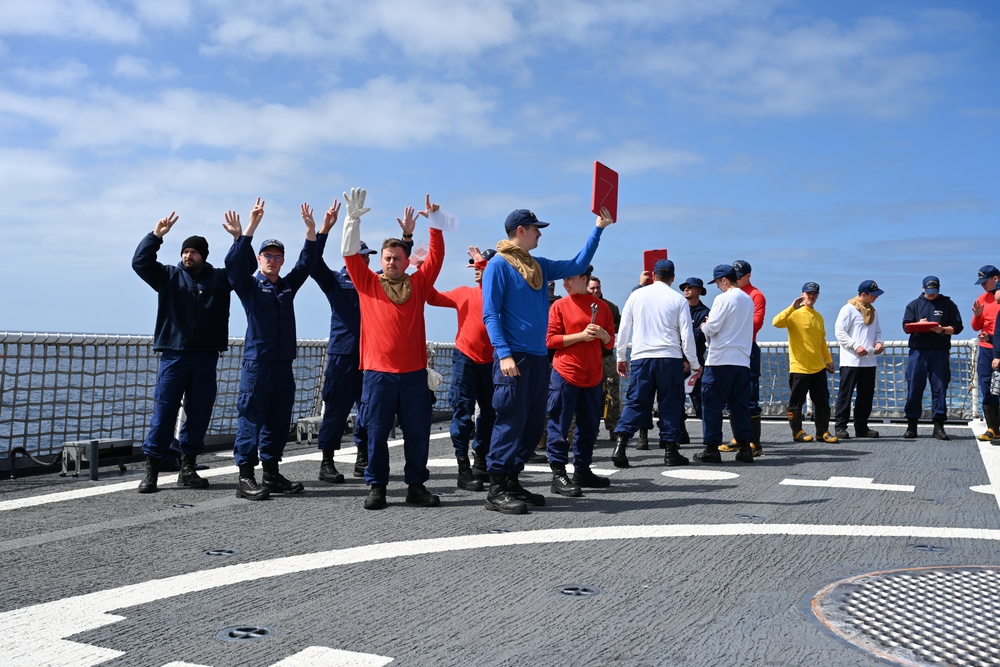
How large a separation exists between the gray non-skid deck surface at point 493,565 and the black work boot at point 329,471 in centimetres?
15

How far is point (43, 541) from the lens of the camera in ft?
15.0

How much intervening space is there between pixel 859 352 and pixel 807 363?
778 millimetres

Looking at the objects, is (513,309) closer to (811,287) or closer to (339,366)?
(339,366)

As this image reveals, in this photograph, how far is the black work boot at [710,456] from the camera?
7.86 metres

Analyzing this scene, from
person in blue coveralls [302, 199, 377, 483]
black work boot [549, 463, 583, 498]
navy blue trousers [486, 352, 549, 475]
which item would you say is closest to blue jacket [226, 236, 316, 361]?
person in blue coveralls [302, 199, 377, 483]

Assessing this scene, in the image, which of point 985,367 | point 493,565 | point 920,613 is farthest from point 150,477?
point 985,367

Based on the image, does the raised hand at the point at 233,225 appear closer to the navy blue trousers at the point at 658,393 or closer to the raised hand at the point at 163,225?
the raised hand at the point at 163,225

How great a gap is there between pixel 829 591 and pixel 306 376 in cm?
891

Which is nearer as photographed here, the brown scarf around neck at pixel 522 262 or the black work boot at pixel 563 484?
the brown scarf around neck at pixel 522 262

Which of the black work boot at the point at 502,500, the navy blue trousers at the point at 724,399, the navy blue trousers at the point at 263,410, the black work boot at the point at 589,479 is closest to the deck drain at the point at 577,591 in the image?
the black work boot at the point at 502,500

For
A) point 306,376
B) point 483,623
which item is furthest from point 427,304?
point 306,376

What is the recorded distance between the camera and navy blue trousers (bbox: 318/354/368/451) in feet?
22.0

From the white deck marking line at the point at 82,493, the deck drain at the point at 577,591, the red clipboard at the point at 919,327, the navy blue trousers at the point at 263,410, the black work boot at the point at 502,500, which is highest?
the red clipboard at the point at 919,327

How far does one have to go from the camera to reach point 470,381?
251 inches
